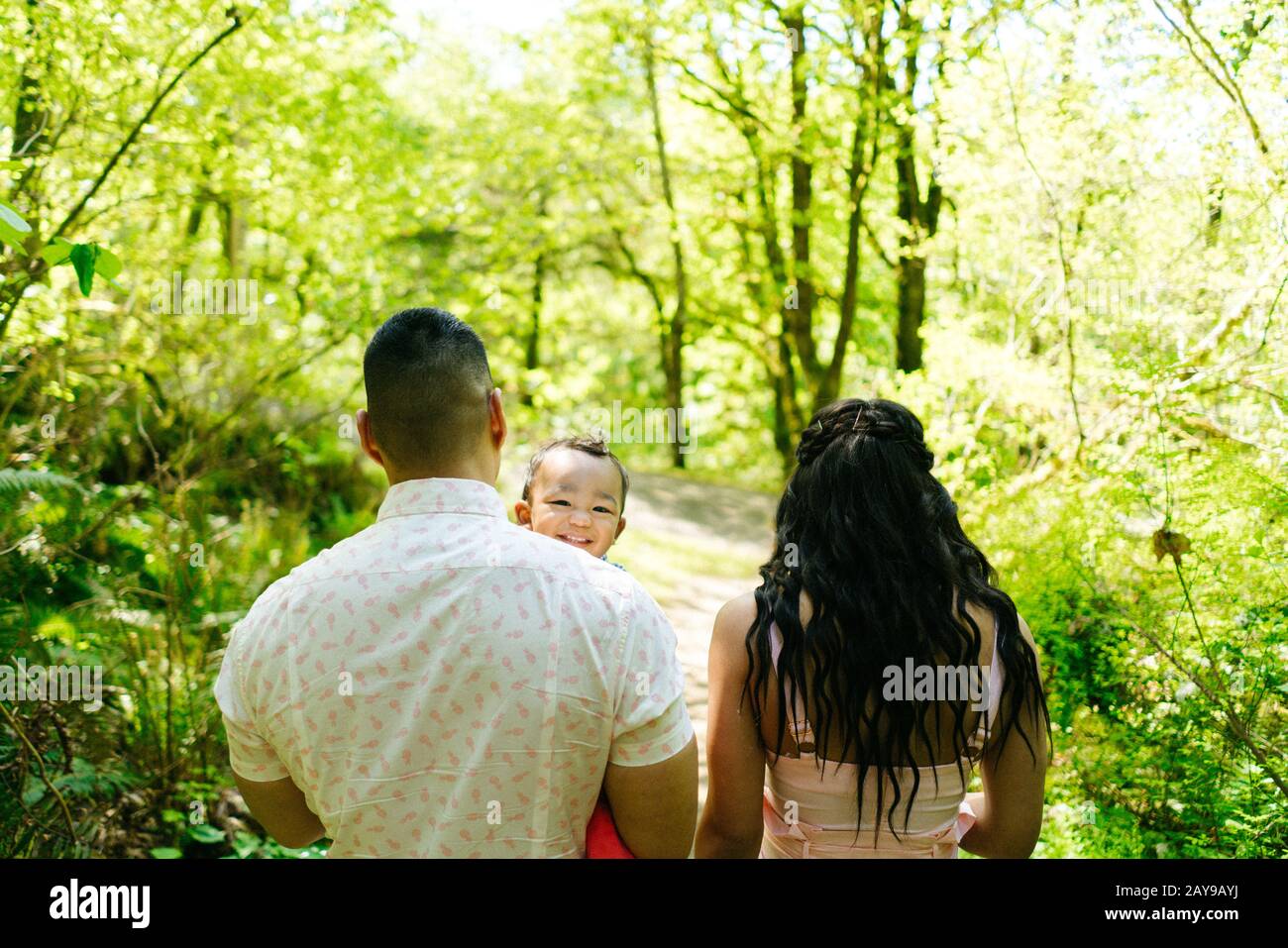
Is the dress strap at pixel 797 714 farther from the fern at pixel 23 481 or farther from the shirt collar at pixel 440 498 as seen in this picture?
the fern at pixel 23 481

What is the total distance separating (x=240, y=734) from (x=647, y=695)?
83cm

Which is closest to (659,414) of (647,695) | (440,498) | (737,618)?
(737,618)

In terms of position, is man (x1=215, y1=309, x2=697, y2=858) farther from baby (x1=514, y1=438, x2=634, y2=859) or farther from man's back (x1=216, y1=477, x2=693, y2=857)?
baby (x1=514, y1=438, x2=634, y2=859)

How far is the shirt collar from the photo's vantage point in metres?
1.94

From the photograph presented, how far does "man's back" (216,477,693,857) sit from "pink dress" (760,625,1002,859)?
51 centimetres

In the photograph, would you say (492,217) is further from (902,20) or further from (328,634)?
(328,634)

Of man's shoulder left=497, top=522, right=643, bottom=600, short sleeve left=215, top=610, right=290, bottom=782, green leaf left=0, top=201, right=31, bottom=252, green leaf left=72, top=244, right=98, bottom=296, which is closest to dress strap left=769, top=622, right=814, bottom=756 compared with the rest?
man's shoulder left=497, top=522, right=643, bottom=600

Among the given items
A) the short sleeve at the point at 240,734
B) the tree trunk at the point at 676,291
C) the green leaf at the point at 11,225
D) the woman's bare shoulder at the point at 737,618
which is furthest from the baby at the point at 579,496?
the tree trunk at the point at 676,291

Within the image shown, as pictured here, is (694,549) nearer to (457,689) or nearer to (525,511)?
(525,511)

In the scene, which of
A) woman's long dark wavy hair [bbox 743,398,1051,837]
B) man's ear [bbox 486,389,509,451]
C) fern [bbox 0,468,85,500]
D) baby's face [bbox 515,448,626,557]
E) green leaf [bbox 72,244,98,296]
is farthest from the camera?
fern [bbox 0,468,85,500]

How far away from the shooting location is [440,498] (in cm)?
194

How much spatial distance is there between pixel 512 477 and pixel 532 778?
9.82 m

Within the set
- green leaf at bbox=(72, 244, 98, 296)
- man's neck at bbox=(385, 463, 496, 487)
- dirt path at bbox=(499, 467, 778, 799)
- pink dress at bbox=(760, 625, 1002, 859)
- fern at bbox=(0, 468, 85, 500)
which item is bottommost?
dirt path at bbox=(499, 467, 778, 799)
